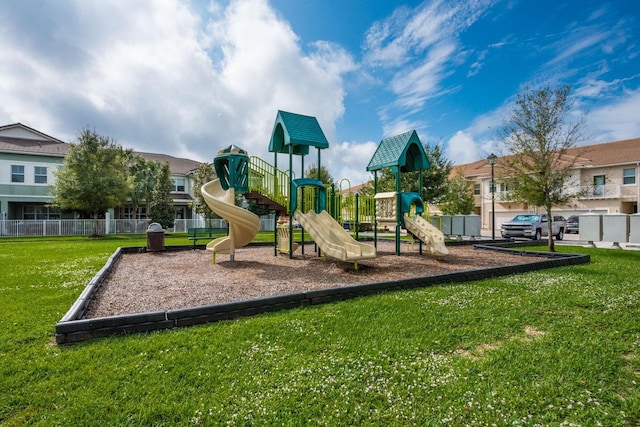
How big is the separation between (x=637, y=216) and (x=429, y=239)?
12.0 m

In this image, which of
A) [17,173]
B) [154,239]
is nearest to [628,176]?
[154,239]

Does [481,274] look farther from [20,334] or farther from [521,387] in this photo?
[20,334]

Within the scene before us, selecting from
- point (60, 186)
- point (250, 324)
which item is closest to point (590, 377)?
point (250, 324)

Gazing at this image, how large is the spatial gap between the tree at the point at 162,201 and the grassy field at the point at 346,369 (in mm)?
26267

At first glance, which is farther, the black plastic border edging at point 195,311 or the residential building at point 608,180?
the residential building at point 608,180

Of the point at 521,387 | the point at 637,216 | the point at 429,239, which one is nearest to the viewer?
the point at 521,387

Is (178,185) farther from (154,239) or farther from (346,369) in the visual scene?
(346,369)

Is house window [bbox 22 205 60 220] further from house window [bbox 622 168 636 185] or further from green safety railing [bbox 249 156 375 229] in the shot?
house window [bbox 622 168 636 185]

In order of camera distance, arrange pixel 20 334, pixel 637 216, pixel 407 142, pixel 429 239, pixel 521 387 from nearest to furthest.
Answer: pixel 521 387, pixel 20 334, pixel 429 239, pixel 407 142, pixel 637 216

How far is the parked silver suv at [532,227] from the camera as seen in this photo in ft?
67.8

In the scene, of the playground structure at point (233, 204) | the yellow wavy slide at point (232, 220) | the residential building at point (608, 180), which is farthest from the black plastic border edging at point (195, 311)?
the residential building at point (608, 180)

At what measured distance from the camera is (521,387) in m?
2.98

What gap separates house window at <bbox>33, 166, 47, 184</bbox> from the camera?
88.4 feet

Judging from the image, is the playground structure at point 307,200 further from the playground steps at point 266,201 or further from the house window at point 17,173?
the house window at point 17,173
